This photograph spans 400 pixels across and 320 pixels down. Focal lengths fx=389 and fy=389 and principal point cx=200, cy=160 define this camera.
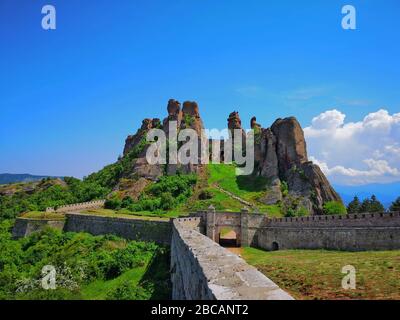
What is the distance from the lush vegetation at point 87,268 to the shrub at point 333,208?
72.0 feet

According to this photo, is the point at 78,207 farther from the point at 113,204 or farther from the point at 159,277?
the point at 159,277

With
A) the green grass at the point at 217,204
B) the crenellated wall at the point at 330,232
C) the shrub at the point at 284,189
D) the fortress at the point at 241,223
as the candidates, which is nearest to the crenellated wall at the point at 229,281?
the fortress at the point at 241,223

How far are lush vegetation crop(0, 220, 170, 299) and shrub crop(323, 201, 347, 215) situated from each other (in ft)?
72.0

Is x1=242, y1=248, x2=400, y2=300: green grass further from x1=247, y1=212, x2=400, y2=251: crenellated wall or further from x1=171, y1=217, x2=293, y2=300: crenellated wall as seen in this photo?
x1=247, y1=212, x2=400, y2=251: crenellated wall

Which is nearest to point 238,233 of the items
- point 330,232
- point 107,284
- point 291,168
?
point 330,232

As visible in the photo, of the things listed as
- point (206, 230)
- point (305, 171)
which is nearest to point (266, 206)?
point (305, 171)

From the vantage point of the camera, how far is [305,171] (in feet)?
170

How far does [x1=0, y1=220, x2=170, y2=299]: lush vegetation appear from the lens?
2775 cm

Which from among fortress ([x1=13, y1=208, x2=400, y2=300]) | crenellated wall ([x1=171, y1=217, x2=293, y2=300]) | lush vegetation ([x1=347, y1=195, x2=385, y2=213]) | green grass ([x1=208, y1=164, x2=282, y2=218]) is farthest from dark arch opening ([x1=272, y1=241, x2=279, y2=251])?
lush vegetation ([x1=347, y1=195, x2=385, y2=213])

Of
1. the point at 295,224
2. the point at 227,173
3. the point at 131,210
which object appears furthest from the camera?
the point at 227,173

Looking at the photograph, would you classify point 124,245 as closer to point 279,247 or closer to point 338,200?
point 279,247

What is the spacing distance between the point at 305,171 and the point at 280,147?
21.3 ft

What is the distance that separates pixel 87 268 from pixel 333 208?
2870cm

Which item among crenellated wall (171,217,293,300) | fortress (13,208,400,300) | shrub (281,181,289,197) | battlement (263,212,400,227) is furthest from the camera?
shrub (281,181,289,197)
